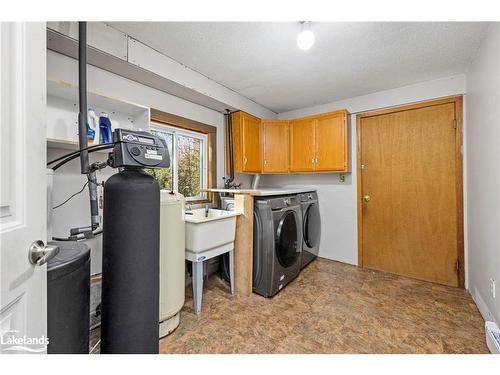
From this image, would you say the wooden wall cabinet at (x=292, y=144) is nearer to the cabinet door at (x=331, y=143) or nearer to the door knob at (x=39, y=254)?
the cabinet door at (x=331, y=143)

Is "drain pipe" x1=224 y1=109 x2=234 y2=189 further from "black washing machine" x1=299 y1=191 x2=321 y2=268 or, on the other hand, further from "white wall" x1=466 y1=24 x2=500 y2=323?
"white wall" x1=466 y1=24 x2=500 y2=323

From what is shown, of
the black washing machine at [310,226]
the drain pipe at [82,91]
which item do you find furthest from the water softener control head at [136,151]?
the black washing machine at [310,226]

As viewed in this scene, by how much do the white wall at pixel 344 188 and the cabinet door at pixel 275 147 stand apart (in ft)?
1.31

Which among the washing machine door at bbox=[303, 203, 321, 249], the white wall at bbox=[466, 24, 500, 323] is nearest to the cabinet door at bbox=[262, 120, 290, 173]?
the washing machine door at bbox=[303, 203, 321, 249]

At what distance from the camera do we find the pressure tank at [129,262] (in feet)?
3.58

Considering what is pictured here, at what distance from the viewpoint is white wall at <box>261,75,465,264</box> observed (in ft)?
8.50

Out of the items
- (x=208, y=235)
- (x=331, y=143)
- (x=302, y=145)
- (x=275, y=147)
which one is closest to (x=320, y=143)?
(x=331, y=143)

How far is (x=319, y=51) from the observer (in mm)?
1852

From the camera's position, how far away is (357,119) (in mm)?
2887

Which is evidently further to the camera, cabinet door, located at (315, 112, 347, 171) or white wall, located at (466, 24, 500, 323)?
cabinet door, located at (315, 112, 347, 171)

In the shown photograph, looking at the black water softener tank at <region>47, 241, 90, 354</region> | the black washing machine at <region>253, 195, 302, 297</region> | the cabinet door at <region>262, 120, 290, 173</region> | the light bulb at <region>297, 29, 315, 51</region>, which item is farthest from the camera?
the cabinet door at <region>262, 120, 290, 173</region>

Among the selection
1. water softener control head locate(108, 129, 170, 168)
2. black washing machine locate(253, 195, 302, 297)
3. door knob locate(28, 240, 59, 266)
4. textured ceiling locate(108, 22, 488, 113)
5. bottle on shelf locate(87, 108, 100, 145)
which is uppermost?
textured ceiling locate(108, 22, 488, 113)

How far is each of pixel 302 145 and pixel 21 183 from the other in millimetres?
2898
